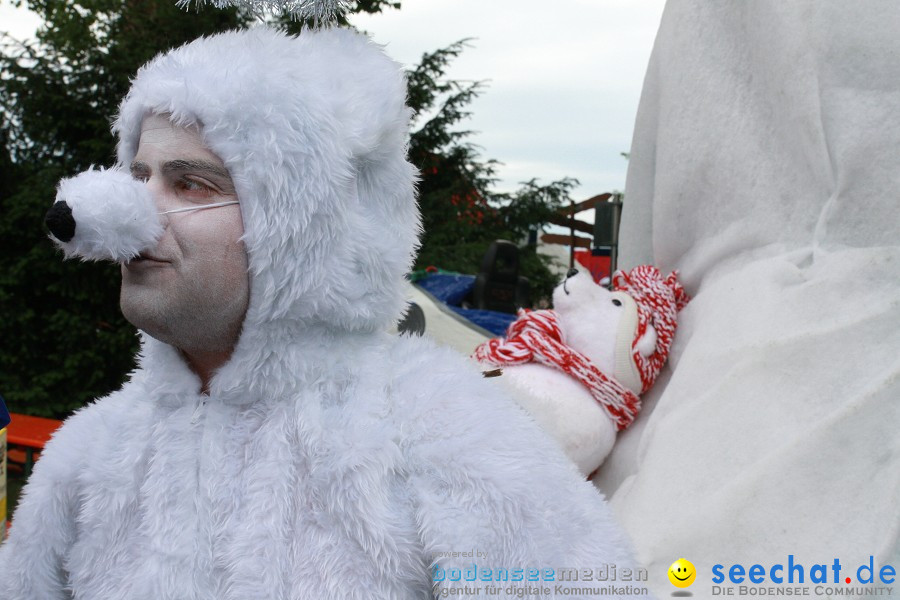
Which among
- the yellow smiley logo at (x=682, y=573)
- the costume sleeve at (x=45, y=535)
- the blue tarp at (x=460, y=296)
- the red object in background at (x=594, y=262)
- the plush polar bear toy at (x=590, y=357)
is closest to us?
the costume sleeve at (x=45, y=535)

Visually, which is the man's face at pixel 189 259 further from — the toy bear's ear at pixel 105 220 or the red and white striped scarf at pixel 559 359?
the red and white striped scarf at pixel 559 359

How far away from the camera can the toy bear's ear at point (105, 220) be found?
124 cm

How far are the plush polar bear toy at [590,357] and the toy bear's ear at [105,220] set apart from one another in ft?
4.30

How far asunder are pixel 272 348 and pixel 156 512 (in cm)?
32

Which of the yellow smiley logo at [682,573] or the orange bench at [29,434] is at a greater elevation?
the yellow smiley logo at [682,573]

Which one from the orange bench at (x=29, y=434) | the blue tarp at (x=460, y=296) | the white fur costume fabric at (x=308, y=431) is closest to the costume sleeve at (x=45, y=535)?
the white fur costume fabric at (x=308, y=431)

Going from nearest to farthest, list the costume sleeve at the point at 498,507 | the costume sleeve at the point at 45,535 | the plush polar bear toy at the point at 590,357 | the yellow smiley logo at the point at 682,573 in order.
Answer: the costume sleeve at the point at 498,507, the costume sleeve at the point at 45,535, the yellow smiley logo at the point at 682,573, the plush polar bear toy at the point at 590,357

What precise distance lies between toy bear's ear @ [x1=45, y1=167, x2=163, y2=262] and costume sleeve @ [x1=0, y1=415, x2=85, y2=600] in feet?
1.40

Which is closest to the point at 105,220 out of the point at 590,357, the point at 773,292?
the point at 590,357

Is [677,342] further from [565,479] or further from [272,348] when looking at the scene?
[272,348]

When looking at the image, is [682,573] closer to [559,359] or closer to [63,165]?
[559,359]

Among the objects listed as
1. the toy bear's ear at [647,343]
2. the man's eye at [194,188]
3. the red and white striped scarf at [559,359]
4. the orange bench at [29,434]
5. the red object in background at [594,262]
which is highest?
the man's eye at [194,188]

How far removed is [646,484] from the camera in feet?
7.00

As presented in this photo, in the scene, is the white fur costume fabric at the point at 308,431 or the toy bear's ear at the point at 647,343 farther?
the toy bear's ear at the point at 647,343
